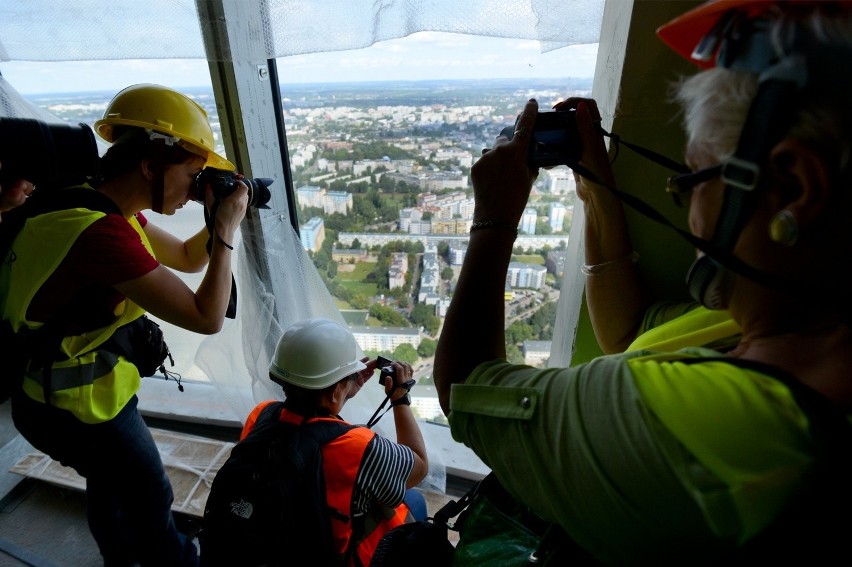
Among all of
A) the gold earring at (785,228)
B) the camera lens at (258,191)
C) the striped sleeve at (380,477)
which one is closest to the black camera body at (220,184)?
the camera lens at (258,191)

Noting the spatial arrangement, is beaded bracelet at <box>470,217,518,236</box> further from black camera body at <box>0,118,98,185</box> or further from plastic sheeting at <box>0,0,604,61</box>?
black camera body at <box>0,118,98,185</box>

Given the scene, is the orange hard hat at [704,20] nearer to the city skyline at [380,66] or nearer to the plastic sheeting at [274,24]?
→ the plastic sheeting at [274,24]

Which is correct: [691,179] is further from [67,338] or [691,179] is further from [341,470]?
[67,338]

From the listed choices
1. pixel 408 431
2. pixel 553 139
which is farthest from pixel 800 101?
pixel 408 431

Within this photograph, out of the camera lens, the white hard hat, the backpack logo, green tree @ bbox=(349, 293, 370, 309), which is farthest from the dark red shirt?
green tree @ bbox=(349, 293, 370, 309)

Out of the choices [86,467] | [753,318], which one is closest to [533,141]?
[753,318]

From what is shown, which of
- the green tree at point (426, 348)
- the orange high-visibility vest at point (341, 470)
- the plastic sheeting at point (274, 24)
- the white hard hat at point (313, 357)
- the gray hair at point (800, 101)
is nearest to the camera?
the gray hair at point (800, 101)
